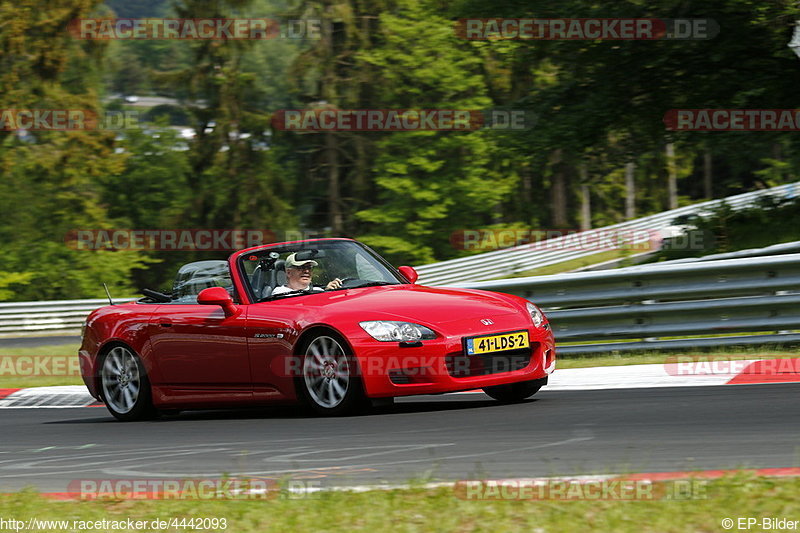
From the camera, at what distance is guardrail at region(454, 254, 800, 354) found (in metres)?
10.8

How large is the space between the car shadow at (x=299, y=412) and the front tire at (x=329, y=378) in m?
0.11

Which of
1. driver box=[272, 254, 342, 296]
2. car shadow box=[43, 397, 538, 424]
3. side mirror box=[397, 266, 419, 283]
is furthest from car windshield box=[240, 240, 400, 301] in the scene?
car shadow box=[43, 397, 538, 424]

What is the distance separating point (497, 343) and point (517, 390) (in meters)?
0.76

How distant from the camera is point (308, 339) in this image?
829 centimetres

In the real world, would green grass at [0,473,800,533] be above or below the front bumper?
below

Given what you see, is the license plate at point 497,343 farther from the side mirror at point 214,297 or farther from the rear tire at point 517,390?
the side mirror at point 214,297

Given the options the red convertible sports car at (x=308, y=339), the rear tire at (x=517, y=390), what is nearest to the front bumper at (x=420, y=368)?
the red convertible sports car at (x=308, y=339)

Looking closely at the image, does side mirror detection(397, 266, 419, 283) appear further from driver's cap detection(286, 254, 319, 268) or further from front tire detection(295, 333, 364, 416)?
front tire detection(295, 333, 364, 416)

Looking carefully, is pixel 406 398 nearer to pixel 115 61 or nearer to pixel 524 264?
pixel 524 264

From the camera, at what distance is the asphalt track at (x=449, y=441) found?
586cm

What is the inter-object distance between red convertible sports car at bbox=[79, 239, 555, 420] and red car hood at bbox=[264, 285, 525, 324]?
1 cm

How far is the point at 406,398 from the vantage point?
971 centimetres

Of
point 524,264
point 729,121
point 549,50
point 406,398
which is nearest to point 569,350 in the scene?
point 406,398

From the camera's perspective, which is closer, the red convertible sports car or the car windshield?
the red convertible sports car
